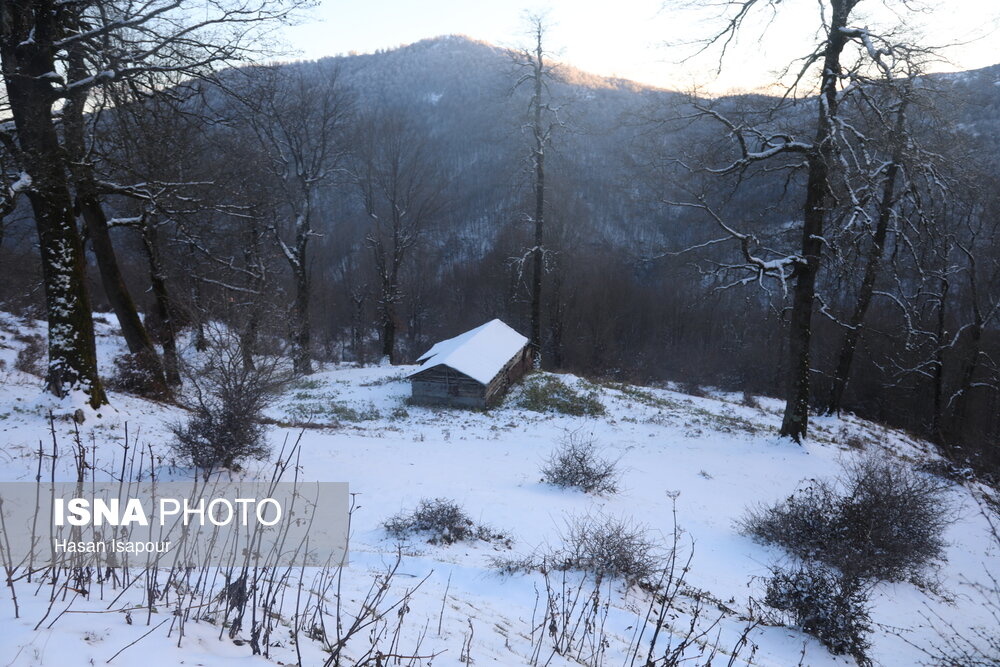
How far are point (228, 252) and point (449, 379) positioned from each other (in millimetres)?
9906

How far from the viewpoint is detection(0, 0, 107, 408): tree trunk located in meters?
7.22

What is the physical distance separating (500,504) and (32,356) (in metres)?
14.0

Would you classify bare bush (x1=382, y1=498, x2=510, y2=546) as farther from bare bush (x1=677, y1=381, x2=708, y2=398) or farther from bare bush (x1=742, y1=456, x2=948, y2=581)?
bare bush (x1=677, y1=381, x2=708, y2=398)

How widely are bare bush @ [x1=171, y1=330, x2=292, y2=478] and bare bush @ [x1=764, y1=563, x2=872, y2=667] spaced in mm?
6532

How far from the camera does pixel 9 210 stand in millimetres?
6734

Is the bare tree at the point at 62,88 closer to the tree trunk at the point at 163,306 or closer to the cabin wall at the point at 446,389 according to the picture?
the tree trunk at the point at 163,306

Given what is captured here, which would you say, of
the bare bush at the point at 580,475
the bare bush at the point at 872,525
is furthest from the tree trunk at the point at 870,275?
the bare bush at the point at 580,475

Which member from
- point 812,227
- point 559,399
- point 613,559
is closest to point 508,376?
point 559,399

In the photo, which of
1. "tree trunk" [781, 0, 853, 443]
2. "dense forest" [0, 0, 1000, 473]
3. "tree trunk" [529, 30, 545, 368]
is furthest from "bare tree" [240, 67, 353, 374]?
"tree trunk" [781, 0, 853, 443]

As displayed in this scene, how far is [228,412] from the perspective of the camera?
7059 millimetres

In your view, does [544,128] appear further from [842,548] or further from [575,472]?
[842,548]

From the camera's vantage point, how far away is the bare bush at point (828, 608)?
183 inches

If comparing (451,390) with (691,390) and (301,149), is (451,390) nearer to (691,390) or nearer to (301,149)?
(301,149)

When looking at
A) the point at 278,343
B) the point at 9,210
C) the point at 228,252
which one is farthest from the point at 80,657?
the point at 228,252
